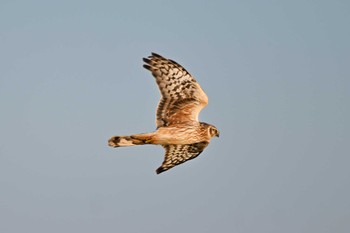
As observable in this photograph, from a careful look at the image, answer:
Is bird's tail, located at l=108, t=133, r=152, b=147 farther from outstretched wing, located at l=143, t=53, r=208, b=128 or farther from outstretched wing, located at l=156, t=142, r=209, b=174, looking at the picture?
outstretched wing, located at l=156, t=142, r=209, b=174

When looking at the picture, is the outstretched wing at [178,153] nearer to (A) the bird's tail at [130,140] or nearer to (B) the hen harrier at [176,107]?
(B) the hen harrier at [176,107]

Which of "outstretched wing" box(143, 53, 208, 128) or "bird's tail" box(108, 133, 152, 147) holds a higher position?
"outstretched wing" box(143, 53, 208, 128)

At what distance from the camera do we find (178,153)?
1969 cm

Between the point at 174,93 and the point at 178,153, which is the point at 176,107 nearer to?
the point at 174,93

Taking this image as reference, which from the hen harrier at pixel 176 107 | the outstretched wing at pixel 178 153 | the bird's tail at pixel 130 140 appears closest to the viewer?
the bird's tail at pixel 130 140

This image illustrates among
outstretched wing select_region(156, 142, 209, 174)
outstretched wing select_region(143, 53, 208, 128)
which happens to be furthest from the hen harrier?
outstretched wing select_region(156, 142, 209, 174)

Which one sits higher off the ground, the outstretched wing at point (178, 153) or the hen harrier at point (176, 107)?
the hen harrier at point (176, 107)

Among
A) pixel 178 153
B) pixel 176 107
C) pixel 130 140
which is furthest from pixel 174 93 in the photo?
pixel 178 153

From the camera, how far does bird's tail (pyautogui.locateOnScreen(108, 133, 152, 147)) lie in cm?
1781

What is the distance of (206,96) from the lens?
18500 millimetres

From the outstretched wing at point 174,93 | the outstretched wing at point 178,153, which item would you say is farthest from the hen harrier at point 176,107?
the outstretched wing at point 178,153

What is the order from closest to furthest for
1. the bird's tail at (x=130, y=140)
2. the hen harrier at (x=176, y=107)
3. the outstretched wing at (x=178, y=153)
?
1. the bird's tail at (x=130, y=140)
2. the hen harrier at (x=176, y=107)
3. the outstretched wing at (x=178, y=153)

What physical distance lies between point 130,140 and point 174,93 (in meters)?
1.76

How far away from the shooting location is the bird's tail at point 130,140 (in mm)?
17812
